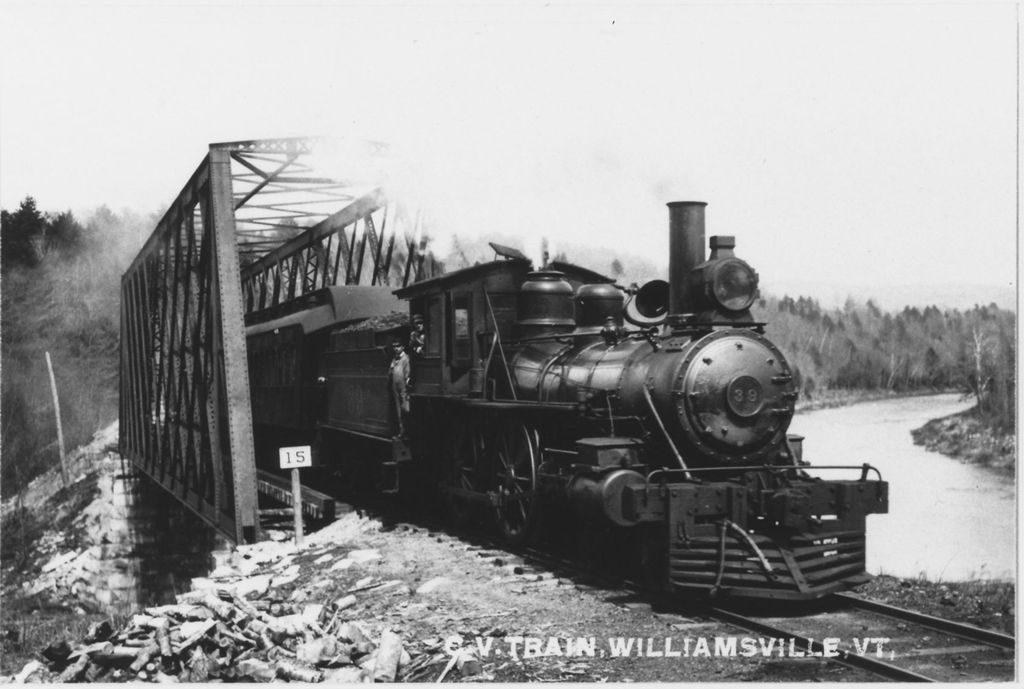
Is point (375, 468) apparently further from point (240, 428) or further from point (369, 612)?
point (369, 612)

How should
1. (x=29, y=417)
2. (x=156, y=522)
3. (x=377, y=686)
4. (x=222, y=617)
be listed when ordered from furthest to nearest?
(x=156, y=522)
(x=29, y=417)
(x=222, y=617)
(x=377, y=686)

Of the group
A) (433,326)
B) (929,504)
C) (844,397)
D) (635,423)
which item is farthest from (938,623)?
(844,397)

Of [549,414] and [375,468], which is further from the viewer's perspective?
[375,468]

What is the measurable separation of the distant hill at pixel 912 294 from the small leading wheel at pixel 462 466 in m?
3.99

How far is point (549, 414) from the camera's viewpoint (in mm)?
9680

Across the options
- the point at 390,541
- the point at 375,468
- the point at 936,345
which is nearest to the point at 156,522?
the point at 375,468

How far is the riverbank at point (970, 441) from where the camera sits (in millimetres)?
9907

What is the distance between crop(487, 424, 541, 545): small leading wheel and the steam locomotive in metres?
0.02

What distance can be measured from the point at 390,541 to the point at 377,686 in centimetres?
469

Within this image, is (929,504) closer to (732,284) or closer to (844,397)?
(732,284)

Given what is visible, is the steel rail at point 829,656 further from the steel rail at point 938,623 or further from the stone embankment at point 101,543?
the stone embankment at point 101,543

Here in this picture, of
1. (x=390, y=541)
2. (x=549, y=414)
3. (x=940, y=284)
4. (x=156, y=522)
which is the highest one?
(x=940, y=284)

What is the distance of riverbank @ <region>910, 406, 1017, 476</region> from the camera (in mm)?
9907

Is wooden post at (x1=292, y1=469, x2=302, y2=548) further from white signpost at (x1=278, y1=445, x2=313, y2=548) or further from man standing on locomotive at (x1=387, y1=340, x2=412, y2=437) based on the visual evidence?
man standing on locomotive at (x1=387, y1=340, x2=412, y2=437)
